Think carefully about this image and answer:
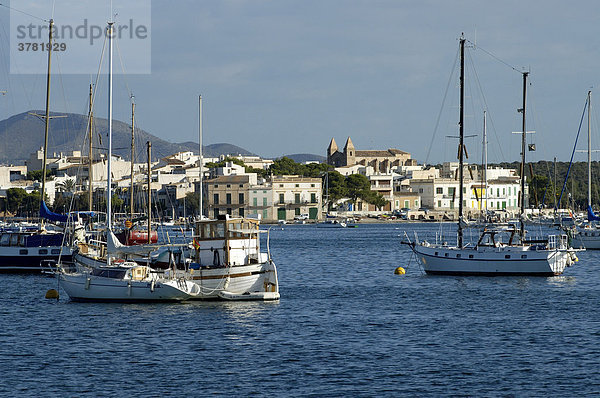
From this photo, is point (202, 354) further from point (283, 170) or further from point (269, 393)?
point (283, 170)

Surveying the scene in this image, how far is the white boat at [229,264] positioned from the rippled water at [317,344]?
69 cm

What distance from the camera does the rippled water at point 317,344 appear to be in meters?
22.3

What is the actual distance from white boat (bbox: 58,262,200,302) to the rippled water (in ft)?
1.49

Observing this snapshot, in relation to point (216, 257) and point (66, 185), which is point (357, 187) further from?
point (216, 257)

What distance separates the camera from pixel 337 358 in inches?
1008

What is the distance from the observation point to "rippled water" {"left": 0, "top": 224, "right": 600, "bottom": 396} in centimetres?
2234

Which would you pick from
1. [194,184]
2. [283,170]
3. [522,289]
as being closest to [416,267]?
[522,289]

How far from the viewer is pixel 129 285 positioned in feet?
114

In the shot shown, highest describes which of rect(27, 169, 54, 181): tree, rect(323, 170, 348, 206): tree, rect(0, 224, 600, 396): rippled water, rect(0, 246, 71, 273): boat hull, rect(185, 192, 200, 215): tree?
rect(27, 169, 54, 181): tree

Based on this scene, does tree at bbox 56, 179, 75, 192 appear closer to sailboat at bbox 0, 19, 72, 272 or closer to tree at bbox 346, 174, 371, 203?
tree at bbox 346, 174, 371, 203

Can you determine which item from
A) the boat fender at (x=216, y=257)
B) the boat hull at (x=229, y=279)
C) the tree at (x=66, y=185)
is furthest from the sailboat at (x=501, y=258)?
the tree at (x=66, y=185)

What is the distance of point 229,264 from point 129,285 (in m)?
3.80

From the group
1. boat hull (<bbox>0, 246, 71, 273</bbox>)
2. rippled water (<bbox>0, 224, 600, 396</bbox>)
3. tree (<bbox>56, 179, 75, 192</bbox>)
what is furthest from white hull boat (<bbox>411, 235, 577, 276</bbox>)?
tree (<bbox>56, 179, 75, 192</bbox>)

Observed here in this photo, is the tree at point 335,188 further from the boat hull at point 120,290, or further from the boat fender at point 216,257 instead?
the boat hull at point 120,290
